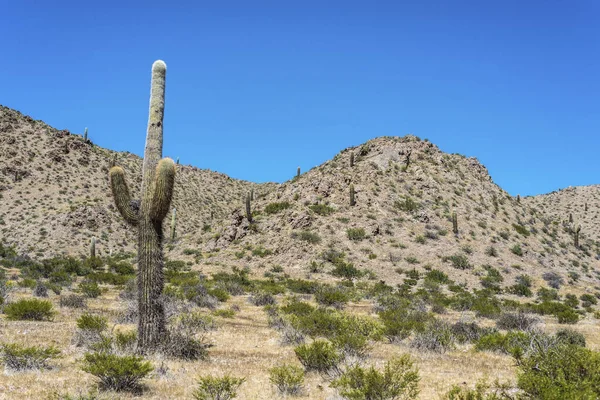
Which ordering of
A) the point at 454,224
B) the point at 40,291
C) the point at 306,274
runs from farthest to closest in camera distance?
the point at 454,224 < the point at 306,274 < the point at 40,291

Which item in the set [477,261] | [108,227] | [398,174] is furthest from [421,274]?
[108,227]

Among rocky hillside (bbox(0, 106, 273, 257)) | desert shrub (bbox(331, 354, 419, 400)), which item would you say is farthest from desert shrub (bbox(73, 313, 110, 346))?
rocky hillside (bbox(0, 106, 273, 257))

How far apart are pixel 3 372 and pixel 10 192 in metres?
52.4

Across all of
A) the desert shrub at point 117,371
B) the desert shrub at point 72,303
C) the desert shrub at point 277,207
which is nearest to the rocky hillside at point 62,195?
the desert shrub at point 277,207

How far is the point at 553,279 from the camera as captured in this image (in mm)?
31219

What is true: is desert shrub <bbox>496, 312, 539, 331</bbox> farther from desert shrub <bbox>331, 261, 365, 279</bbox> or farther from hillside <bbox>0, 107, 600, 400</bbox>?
desert shrub <bbox>331, 261, 365, 279</bbox>

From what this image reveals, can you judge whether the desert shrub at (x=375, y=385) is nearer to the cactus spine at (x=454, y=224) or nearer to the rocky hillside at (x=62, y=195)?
the cactus spine at (x=454, y=224)

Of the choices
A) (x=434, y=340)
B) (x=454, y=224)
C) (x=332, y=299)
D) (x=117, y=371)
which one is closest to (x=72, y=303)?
(x=332, y=299)

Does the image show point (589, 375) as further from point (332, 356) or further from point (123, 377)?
point (123, 377)

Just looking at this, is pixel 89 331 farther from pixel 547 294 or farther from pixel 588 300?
pixel 588 300

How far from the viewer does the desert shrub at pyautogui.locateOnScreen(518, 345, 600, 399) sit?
510 cm

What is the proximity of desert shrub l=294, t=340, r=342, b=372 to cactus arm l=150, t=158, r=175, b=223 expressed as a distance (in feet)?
13.5

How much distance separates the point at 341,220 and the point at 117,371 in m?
31.2

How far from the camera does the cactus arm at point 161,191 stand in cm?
961
